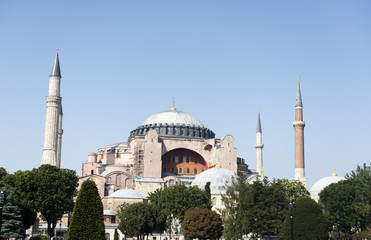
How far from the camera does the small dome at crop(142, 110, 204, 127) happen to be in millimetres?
74688

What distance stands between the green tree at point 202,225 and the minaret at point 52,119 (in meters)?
22.3

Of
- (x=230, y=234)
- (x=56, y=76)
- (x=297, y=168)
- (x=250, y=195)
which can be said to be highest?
(x=56, y=76)

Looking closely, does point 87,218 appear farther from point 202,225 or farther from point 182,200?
point 182,200

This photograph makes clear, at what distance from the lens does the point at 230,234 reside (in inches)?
1547

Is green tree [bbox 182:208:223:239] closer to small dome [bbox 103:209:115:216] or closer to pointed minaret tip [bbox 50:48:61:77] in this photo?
small dome [bbox 103:209:115:216]

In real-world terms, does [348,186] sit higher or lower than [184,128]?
lower

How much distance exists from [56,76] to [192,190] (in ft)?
77.4

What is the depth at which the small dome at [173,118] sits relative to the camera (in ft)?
245

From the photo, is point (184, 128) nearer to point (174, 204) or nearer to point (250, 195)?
point (174, 204)

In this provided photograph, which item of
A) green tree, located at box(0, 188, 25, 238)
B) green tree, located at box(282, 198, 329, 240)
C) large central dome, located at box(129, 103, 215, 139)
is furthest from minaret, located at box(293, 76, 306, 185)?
green tree, located at box(0, 188, 25, 238)

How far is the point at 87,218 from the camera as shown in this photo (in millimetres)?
23078

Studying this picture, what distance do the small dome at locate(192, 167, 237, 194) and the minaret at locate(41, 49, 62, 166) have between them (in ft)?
56.6

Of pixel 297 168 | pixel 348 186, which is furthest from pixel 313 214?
pixel 297 168

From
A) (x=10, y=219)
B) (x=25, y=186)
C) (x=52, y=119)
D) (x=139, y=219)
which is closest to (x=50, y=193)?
(x=25, y=186)
